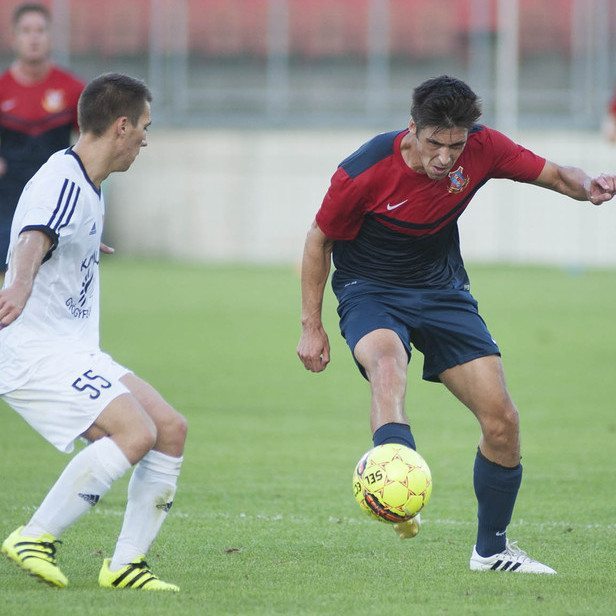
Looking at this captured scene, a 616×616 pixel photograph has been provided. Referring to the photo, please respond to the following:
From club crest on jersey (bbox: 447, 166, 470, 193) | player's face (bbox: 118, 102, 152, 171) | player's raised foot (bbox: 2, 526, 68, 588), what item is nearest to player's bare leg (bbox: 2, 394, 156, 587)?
player's raised foot (bbox: 2, 526, 68, 588)

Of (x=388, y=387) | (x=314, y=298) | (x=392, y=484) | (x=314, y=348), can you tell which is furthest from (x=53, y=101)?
(x=392, y=484)

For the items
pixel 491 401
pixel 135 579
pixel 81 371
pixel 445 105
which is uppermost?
pixel 445 105

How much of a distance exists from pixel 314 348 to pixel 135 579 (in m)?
1.33

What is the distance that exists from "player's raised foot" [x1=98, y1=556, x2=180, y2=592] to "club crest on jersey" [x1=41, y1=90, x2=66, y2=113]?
503 centimetres

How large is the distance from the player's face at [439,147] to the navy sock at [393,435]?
112cm

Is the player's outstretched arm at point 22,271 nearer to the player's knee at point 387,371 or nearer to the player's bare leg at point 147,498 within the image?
the player's bare leg at point 147,498

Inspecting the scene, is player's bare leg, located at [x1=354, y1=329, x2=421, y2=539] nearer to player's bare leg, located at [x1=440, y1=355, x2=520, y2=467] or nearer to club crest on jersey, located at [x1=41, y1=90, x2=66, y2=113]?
player's bare leg, located at [x1=440, y1=355, x2=520, y2=467]

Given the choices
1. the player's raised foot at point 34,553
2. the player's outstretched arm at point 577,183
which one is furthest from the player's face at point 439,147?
the player's raised foot at point 34,553

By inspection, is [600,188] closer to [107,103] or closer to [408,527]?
[408,527]

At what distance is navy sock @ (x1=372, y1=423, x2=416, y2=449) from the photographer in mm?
5098

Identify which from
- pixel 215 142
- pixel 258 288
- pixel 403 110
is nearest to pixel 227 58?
pixel 215 142

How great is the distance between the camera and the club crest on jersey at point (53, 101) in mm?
9484

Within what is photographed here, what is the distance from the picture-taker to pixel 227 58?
35.8m

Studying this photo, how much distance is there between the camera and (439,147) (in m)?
5.48
